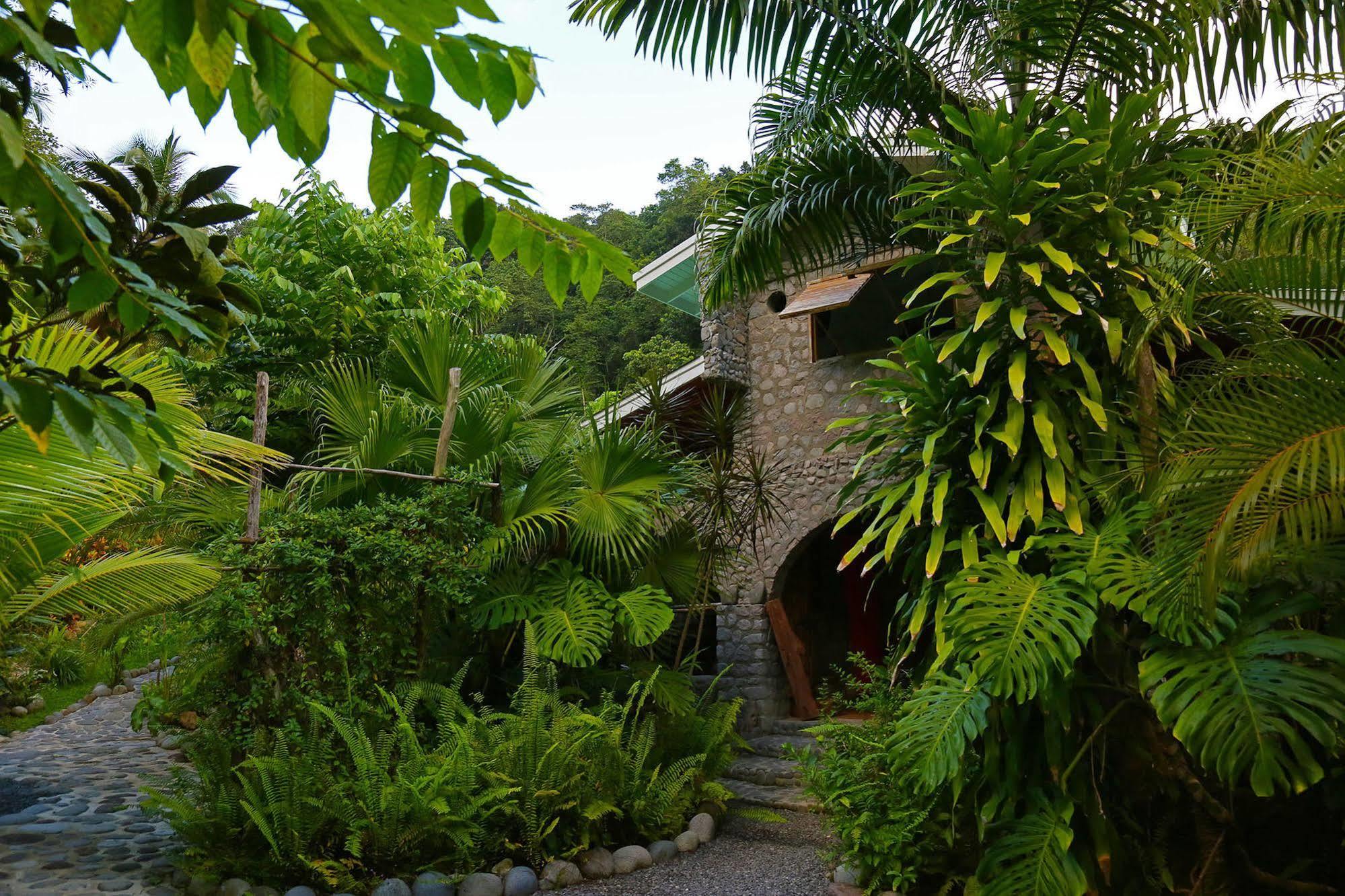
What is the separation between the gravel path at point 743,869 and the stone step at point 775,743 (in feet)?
6.95

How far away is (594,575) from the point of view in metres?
6.96

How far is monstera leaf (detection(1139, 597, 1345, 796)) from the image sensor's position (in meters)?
3.06

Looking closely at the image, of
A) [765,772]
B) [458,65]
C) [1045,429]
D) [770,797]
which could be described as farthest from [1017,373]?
[765,772]

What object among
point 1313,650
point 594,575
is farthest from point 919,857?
point 594,575

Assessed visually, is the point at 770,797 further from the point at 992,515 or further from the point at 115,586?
the point at 115,586

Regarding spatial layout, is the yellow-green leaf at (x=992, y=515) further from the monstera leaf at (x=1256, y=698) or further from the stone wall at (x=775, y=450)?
the stone wall at (x=775, y=450)

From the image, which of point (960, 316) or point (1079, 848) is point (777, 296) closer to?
point (960, 316)

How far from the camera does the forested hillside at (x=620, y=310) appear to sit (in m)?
21.5

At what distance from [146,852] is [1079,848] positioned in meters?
4.89

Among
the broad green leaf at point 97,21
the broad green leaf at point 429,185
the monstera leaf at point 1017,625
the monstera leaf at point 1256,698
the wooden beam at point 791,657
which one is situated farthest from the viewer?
the wooden beam at point 791,657

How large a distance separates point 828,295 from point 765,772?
450cm

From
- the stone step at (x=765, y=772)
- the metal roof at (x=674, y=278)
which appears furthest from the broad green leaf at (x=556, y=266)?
the metal roof at (x=674, y=278)

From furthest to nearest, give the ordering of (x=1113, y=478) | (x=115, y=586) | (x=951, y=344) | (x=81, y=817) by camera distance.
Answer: (x=81, y=817), (x=115, y=586), (x=951, y=344), (x=1113, y=478)

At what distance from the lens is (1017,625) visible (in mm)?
3648
